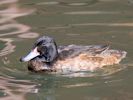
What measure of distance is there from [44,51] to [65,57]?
13.1 inches

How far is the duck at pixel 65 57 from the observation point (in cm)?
909

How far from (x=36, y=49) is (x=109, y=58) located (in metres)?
1.13

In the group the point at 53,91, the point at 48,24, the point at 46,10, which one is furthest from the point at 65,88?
the point at 46,10

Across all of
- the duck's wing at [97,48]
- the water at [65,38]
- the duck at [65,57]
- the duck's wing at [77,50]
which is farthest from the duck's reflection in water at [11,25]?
the duck's wing at [97,48]

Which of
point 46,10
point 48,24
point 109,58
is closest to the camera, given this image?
point 109,58

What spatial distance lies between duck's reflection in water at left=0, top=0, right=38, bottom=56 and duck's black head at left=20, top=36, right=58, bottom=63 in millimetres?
802

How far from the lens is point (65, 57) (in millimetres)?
9133

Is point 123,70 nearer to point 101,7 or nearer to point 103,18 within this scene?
point 103,18

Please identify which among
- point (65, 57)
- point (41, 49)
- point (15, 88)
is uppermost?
point (41, 49)

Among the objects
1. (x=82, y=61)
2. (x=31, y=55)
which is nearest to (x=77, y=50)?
(x=82, y=61)

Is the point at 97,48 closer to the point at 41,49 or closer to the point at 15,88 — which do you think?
the point at 41,49

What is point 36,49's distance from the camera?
912cm

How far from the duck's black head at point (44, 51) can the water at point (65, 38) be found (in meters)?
0.26

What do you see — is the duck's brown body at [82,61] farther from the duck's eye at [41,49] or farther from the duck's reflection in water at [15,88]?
the duck's reflection in water at [15,88]
